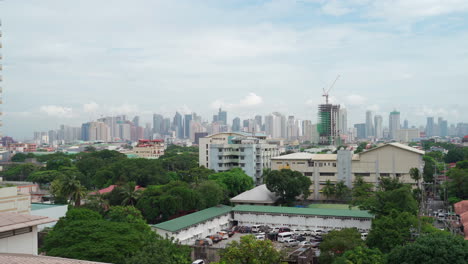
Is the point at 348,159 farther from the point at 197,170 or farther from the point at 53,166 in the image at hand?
the point at 53,166

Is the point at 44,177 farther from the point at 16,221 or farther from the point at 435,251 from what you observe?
the point at 435,251

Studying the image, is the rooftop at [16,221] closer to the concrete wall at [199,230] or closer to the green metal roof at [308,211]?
the concrete wall at [199,230]

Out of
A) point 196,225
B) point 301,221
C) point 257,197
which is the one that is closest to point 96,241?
point 196,225

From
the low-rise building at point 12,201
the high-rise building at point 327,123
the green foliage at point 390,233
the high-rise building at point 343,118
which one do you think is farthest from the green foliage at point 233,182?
the high-rise building at point 343,118

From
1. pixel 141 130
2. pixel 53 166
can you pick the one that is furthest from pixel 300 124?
pixel 53 166

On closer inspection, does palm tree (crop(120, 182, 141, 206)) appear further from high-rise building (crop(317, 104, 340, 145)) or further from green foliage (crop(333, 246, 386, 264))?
high-rise building (crop(317, 104, 340, 145))

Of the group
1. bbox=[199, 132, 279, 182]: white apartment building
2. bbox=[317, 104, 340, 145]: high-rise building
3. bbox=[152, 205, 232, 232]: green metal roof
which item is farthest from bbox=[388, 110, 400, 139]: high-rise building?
bbox=[152, 205, 232, 232]: green metal roof
